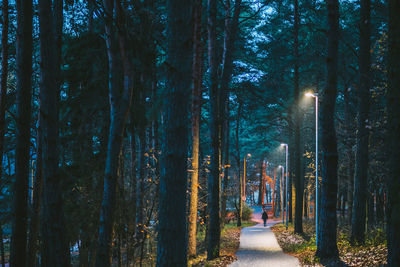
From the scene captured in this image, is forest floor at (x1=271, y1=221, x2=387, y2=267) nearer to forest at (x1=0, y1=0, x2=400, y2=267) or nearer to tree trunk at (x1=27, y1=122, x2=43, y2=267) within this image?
forest at (x1=0, y1=0, x2=400, y2=267)

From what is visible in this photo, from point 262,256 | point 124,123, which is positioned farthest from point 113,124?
point 262,256

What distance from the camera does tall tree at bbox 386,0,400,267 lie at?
18.3ft

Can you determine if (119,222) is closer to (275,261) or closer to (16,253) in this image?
(16,253)

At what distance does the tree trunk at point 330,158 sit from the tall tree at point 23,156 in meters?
9.99

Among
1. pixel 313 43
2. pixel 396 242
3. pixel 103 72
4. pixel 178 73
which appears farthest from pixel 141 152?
pixel 396 242

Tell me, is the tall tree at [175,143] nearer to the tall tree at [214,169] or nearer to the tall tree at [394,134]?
the tall tree at [394,134]

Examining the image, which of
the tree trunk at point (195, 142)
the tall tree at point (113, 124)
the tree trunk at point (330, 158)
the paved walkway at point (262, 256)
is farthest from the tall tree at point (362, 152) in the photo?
the tall tree at point (113, 124)

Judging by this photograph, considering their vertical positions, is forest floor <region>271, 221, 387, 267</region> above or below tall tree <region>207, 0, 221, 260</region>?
below

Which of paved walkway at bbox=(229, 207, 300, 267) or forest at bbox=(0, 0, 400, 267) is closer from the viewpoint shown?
forest at bbox=(0, 0, 400, 267)

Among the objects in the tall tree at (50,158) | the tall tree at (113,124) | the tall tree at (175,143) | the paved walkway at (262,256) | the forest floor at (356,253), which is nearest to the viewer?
the tall tree at (175,143)

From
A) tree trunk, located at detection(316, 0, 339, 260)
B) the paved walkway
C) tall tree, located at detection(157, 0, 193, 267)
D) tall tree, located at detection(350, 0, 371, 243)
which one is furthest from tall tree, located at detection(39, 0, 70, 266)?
tall tree, located at detection(350, 0, 371, 243)

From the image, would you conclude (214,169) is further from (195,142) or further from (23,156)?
(23,156)

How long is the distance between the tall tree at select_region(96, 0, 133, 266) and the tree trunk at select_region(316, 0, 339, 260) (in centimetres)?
755

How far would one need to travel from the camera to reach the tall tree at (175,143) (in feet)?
19.9
